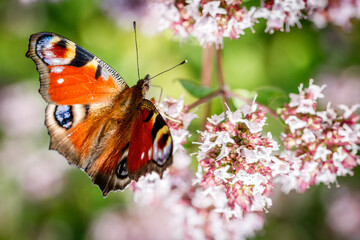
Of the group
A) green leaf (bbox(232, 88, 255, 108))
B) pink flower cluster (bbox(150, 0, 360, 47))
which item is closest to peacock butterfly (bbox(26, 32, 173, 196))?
pink flower cluster (bbox(150, 0, 360, 47))

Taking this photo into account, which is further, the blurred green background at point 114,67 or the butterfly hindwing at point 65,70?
the blurred green background at point 114,67

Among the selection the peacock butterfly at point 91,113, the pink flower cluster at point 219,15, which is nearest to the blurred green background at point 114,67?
the pink flower cluster at point 219,15

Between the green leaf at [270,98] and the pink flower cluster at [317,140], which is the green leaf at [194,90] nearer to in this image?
the green leaf at [270,98]

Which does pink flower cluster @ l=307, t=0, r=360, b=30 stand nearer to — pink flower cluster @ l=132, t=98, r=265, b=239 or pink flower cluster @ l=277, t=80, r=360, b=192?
pink flower cluster @ l=277, t=80, r=360, b=192

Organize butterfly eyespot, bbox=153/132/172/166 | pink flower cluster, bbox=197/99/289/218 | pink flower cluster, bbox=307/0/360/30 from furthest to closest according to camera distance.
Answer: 1. pink flower cluster, bbox=307/0/360/30
2. pink flower cluster, bbox=197/99/289/218
3. butterfly eyespot, bbox=153/132/172/166

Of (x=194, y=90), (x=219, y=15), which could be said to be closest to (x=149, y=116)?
(x=194, y=90)

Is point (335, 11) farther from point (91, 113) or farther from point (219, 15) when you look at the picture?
point (91, 113)
